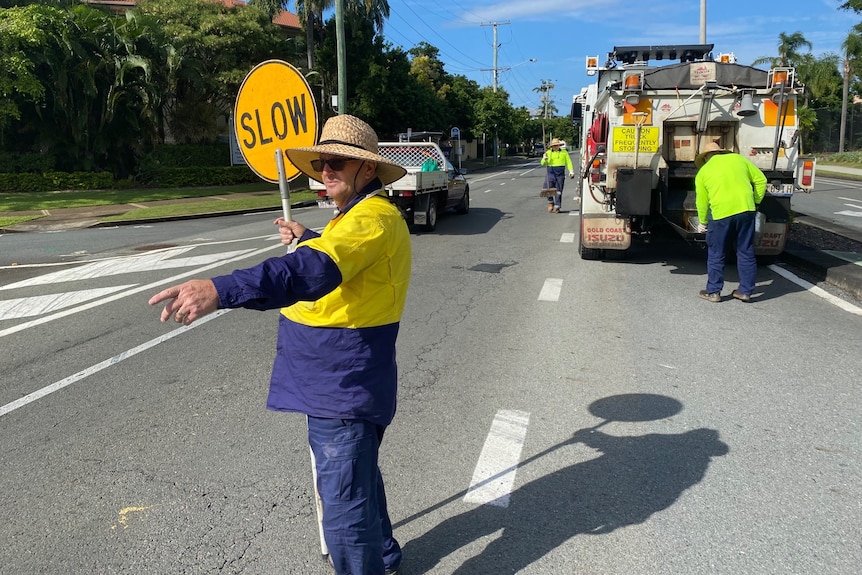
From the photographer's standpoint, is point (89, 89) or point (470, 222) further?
point (89, 89)

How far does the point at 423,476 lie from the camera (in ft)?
11.9

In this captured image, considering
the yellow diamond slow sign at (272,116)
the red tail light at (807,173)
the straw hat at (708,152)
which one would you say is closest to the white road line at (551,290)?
the straw hat at (708,152)

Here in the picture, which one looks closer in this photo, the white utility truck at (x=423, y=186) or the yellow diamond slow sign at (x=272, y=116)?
the yellow diamond slow sign at (x=272, y=116)

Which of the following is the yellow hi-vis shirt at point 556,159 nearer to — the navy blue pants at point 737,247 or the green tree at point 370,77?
the navy blue pants at point 737,247

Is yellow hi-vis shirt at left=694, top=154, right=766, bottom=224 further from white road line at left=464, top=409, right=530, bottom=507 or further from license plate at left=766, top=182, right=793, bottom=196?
white road line at left=464, top=409, right=530, bottom=507

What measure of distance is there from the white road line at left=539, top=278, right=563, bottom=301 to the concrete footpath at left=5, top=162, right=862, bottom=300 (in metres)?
3.45

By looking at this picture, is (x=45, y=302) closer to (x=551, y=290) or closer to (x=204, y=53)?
(x=551, y=290)

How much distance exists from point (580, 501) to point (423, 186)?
33.4ft

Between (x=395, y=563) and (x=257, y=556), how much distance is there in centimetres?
63

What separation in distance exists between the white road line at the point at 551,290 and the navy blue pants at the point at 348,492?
5713 millimetres

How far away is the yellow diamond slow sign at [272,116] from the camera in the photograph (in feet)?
10.4

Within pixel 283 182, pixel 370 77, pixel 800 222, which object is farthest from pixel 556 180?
pixel 370 77

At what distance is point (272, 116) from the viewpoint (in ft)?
10.6

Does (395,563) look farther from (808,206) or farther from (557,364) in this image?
(808,206)
